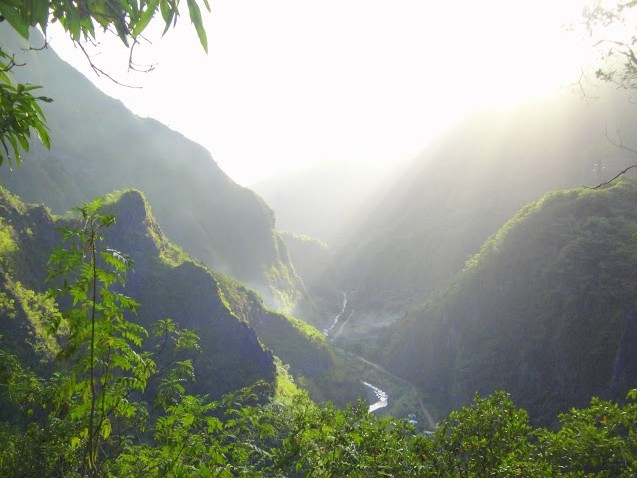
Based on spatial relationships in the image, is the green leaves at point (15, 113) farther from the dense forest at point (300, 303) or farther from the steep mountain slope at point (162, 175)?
the steep mountain slope at point (162, 175)

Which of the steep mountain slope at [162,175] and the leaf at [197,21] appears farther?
the steep mountain slope at [162,175]

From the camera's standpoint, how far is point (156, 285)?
177ft

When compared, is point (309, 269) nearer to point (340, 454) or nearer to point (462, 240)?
point (462, 240)

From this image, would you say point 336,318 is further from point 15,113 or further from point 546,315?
point 15,113

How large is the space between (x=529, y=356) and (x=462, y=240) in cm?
7714

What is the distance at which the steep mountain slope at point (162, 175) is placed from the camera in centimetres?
9700

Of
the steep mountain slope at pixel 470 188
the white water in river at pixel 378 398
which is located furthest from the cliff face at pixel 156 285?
the steep mountain slope at pixel 470 188

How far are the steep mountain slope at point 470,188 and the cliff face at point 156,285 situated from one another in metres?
61.6

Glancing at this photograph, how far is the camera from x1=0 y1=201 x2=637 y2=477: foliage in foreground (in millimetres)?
4117

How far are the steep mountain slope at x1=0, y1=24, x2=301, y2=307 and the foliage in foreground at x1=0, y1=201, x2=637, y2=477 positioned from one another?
81694 mm

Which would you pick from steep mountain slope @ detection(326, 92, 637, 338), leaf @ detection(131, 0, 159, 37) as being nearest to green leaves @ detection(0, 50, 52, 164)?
leaf @ detection(131, 0, 159, 37)

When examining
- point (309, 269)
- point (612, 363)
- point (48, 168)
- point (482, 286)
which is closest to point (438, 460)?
point (612, 363)

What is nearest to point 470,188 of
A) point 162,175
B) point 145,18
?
point 162,175

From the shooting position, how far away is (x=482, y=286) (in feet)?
228
